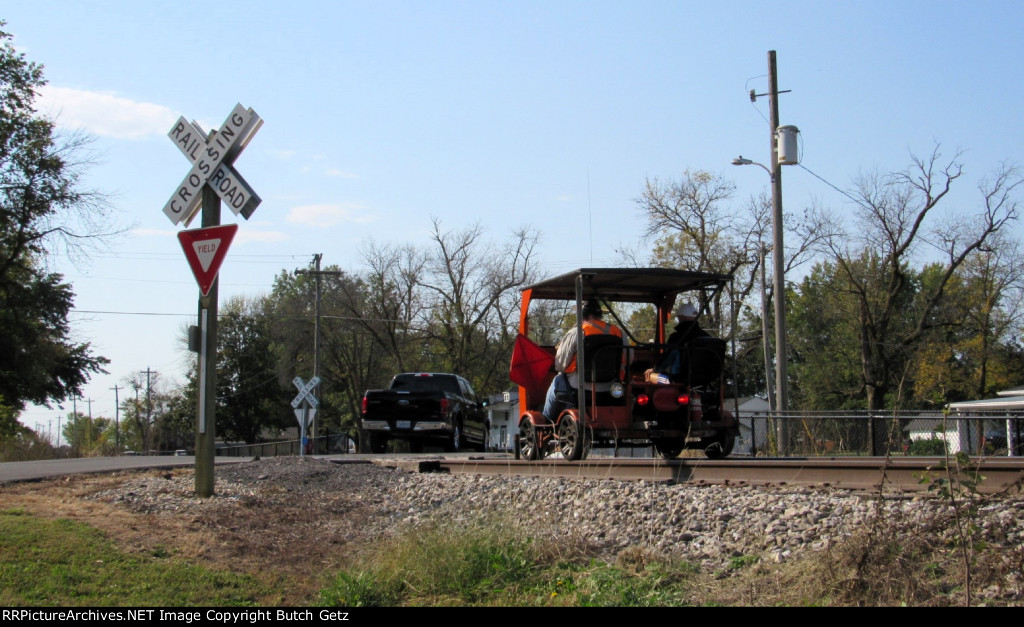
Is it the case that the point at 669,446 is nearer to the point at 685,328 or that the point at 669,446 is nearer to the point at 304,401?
the point at 685,328

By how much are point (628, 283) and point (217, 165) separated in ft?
16.2

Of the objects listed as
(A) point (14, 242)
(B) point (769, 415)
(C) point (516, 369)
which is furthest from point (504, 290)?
(C) point (516, 369)

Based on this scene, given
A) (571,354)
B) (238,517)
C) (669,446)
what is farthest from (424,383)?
(238,517)

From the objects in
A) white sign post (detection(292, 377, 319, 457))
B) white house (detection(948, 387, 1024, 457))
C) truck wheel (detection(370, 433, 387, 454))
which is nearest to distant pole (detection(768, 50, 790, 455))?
white house (detection(948, 387, 1024, 457))

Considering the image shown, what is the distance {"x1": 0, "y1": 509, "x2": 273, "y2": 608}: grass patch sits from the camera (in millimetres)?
5520

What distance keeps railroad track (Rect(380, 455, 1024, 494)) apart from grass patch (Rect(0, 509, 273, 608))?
3.76 metres

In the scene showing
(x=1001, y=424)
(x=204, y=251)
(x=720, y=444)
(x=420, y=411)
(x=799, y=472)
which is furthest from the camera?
(x=420, y=411)

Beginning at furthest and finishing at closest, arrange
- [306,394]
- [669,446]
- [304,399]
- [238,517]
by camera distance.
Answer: [304,399] < [306,394] < [669,446] < [238,517]

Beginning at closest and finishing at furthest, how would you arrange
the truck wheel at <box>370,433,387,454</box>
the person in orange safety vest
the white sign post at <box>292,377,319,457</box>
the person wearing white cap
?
the person in orange safety vest → the person wearing white cap → the truck wheel at <box>370,433,387,454</box> → the white sign post at <box>292,377,319,457</box>

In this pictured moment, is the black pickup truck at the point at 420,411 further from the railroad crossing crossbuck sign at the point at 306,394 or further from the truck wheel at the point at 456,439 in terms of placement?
the railroad crossing crossbuck sign at the point at 306,394

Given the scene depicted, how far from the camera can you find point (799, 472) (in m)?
7.29

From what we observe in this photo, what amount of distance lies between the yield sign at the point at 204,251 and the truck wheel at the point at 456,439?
611 inches

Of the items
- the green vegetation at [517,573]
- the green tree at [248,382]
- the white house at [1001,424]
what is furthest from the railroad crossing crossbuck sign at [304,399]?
the green tree at [248,382]

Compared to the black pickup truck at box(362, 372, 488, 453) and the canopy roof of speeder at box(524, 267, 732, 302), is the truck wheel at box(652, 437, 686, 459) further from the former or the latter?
the black pickup truck at box(362, 372, 488, 453)
